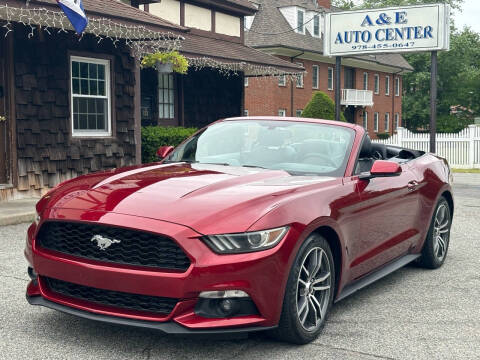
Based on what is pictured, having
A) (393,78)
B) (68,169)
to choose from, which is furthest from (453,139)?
(393,78)

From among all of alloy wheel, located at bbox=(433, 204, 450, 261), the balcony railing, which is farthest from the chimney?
alloy wheel, located at bbox=(433, 204, 450, 261)

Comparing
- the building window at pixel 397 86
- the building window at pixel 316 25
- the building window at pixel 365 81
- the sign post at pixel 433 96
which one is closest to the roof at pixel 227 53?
the sign post at pixel 433 96

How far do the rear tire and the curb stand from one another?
5637 mm

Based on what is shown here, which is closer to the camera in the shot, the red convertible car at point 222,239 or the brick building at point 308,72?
the red convertible car at point 222,239

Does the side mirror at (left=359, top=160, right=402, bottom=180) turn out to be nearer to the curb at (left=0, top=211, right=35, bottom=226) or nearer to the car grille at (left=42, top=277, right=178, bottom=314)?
the car grille at (left=42, top=277, right=178, bottom=314)

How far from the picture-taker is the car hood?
389 centimetres

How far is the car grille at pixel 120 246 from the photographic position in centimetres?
378

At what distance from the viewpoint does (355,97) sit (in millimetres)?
46062

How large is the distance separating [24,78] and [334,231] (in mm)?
8693

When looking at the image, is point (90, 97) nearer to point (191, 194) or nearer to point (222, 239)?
point (191, 194)

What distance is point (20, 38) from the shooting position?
1166 cm

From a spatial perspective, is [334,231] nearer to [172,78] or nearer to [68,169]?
[68,169]

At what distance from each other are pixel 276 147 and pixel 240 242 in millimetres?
1743

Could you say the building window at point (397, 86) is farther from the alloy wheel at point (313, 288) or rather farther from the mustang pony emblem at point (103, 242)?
the mustang pony emblem at point (103, 242)
